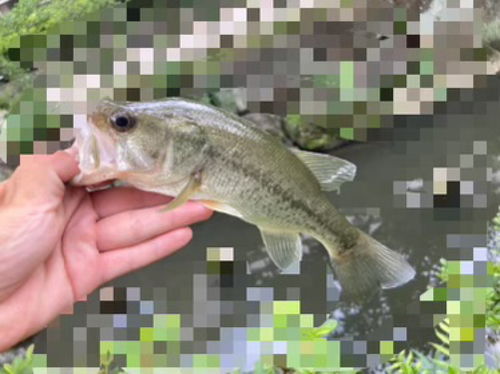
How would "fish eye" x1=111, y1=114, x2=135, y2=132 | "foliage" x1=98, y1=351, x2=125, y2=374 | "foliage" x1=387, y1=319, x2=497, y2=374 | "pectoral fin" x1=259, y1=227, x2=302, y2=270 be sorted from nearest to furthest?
1. "fish eye" x1=111, y1=114, x2=135, y2=132
2. "pectoral fin" x1=259, y1=227, x2=302, y2=270
3. "foliage" x1=387, y1=319, x2=497, y2=374
4. "foliage" x1=98, y1=351, x2=125, y2=374

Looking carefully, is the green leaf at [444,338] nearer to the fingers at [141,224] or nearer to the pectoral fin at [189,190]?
the fingers at [141,224]

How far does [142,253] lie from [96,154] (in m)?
0.33

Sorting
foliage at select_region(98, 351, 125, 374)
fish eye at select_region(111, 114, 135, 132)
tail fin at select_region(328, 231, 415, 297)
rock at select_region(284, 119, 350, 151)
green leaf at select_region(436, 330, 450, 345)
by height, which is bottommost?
foliage at select_region(98, 351, 125, 374)

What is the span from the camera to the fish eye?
0.92 meters

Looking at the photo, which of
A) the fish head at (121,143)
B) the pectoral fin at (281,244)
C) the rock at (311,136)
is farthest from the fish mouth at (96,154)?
the rock at (311,136)

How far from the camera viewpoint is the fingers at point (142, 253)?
1.18m

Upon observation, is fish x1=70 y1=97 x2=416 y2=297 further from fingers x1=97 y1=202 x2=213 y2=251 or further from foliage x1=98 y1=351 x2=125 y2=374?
foliage x1=98 y1=351 x2=125 y2=374

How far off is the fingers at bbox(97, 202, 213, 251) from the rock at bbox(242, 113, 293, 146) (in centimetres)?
67

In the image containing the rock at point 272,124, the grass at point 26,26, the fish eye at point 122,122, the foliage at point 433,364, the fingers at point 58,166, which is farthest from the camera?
the rock at point 272,124

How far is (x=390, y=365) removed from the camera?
155 cm

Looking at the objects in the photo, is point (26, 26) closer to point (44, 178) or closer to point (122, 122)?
point (44, 178)

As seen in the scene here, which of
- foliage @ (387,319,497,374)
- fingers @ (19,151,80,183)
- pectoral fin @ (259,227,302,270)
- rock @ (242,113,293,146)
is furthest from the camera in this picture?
rock @ (242,113,293,146)

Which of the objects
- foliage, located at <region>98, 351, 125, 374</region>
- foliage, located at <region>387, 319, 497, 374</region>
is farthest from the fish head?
foliage, located at <region>387, 319, 497, 374</region>

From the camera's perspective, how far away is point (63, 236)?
118 cm
